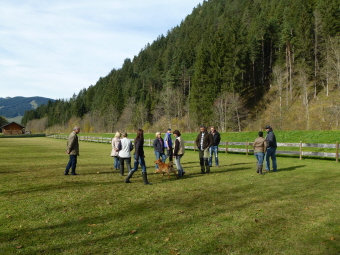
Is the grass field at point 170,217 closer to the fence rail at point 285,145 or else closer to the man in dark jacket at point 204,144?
the man in dark jacket at point 204,144

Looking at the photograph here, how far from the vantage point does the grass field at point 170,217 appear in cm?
450

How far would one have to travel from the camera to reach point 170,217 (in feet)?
19.7

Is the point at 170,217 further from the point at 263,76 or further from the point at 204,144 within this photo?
the point at 263,76

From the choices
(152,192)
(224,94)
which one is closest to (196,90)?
(224,94)

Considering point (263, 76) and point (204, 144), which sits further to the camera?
point (263, 76)

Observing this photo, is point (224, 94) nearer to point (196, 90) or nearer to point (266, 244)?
point (196, 90)

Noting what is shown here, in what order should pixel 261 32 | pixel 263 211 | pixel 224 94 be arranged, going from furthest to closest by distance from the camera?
1. pixel 261 32
2. pixel 224 94
3. pixel 263 211

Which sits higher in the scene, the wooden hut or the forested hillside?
the forested hillside

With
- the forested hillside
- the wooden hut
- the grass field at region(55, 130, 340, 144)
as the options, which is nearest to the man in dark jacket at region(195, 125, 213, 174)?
the grass field at region(55, 130, 340, 144)

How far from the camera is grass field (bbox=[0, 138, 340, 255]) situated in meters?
4.50

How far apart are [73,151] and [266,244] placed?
29.6 ft

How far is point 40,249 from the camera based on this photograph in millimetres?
4316

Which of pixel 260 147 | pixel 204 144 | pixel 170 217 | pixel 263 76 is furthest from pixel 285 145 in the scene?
pixel 263 76

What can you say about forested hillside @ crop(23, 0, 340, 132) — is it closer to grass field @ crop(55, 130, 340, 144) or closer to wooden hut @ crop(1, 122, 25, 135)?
grass field @ crop(55, 130, 340, 144)
